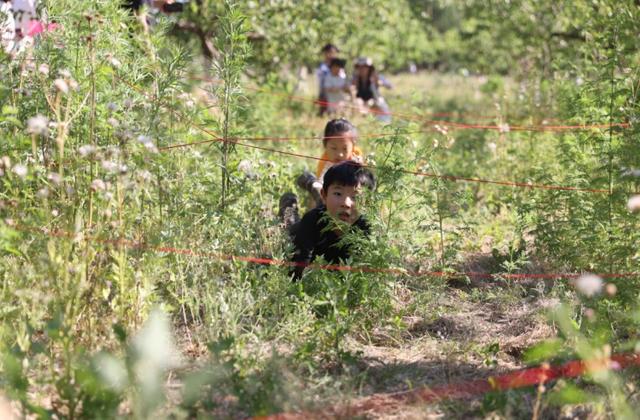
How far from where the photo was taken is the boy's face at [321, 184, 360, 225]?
3982 millimetres

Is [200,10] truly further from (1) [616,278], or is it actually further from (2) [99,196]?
(1) [616,278]

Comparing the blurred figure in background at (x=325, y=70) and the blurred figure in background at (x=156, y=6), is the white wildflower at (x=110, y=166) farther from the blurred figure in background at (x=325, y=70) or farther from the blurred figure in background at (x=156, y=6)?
the blurred figure in background at (x=325, y=70)

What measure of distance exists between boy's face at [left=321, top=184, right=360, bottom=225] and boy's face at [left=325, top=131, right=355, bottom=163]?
110cm

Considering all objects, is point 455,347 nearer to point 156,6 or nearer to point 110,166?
point 110,166

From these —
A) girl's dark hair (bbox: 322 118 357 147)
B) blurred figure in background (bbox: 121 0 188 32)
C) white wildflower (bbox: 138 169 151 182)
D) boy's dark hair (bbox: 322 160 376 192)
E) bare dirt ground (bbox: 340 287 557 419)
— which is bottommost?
bare dirt ground (bbox: 340 287 557 419)

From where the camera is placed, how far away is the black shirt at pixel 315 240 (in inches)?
156

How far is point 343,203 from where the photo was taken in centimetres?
400

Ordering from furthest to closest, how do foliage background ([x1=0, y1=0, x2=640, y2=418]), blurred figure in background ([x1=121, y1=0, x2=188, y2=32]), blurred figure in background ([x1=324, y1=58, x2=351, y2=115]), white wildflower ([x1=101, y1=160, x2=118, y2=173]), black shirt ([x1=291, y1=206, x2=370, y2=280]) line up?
blurred figure in background ([x1=324, y1=58, x2=351, y2=115]), blurred figure in background ([x1=121, y1=0, x2=188, y2=32]), black shirt ([x1=291, y1=206, x2=370, y2=280]), white wildflower ([x1=101, y1=160, x2=118, y2=173]), foliage background ([x1=0, y1=0, x2=640, y2=418])

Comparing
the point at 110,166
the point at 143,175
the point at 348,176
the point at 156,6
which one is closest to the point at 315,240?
the point at 348,176

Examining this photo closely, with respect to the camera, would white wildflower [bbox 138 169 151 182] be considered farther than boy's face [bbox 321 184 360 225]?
No

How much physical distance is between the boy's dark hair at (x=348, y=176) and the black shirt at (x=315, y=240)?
160 millimetres

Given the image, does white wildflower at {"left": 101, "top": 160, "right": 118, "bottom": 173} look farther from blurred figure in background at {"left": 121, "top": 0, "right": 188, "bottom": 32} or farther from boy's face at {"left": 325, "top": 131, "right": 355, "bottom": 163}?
blurred figure in background at {"left": 121, "top": 0, "right": 188, "bottom": 32}

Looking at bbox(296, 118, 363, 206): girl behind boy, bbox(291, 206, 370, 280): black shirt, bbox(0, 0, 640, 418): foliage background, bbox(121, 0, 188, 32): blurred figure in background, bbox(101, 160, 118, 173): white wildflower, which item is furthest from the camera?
bbox(121, 0, 188, 32): blurred figure in background

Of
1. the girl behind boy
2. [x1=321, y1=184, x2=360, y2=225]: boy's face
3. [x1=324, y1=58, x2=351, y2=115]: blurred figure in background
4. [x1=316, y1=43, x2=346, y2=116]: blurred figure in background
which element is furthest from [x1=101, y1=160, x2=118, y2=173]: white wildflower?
[x1=316, y1=43, x2=346, y2=116]: blurred figure in background
